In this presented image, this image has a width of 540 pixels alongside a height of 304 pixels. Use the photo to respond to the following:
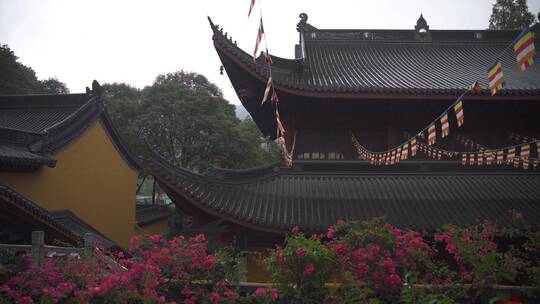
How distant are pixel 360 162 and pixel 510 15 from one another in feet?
71.6

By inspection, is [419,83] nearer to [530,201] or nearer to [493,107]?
[493,107]

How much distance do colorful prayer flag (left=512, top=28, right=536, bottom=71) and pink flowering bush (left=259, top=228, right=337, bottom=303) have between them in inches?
110

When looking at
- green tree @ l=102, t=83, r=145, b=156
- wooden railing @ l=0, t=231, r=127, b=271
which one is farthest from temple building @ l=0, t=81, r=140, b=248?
green tree @ l=102, t=83, r=145, b=156

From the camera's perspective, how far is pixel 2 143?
10055mm

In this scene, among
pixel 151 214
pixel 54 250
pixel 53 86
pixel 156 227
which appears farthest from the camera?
pixel 53 86

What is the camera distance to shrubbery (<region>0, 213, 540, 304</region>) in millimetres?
3492

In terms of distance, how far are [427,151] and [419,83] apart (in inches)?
63.8

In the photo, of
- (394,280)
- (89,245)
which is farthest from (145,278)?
(394,280)

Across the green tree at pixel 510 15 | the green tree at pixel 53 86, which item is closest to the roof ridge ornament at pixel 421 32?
the green tree at pixel 510 15

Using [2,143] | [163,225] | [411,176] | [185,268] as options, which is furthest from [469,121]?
[163,225]

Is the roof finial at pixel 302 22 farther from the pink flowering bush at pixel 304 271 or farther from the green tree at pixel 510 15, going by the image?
the green tree at pixel 510 15

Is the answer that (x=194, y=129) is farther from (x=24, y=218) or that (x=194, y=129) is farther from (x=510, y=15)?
(x=510, y=15)

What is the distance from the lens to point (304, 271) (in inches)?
145

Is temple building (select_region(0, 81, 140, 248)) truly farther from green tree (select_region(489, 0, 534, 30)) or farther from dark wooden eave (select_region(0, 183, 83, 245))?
green tree (select_region(489, 0, 534, 30))
